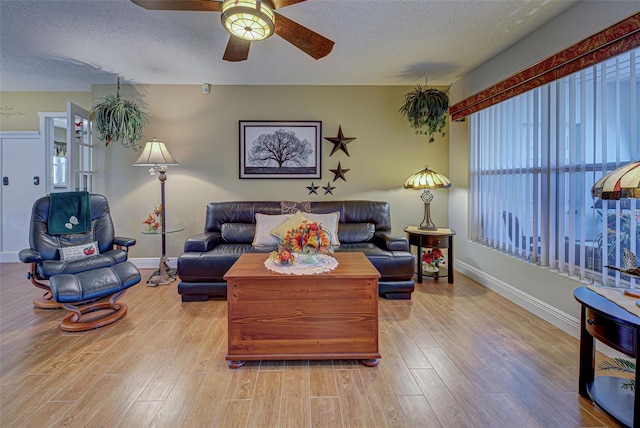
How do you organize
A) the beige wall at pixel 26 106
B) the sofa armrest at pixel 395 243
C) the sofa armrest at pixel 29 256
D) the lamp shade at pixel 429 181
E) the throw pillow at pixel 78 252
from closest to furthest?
the sofa armrest at pixel 29 256 → the throw pillow at pixel 78 252 → the sofa armrest at pixel 395 243 → the lamp shade at pixel 429 181 → the beige wall at pixel 26 106

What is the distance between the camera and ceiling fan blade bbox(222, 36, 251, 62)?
7.29ft

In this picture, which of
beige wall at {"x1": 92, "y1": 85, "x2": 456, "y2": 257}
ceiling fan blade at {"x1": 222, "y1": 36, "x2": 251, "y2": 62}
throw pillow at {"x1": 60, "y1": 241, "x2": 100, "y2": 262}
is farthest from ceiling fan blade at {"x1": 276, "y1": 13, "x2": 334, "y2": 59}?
throw pillow at {"x1": 60, "y1": 241, "x2": 100, "y2": 262}

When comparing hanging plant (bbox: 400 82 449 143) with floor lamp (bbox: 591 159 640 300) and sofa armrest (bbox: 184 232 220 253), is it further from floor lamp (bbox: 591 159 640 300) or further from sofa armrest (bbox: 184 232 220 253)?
sofa armrest (bbox: 184 232 220 253)

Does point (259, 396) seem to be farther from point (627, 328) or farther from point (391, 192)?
point (391, 192)

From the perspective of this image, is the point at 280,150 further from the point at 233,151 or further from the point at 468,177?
the point at 468,177

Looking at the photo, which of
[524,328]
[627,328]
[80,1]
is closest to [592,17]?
[627,328]

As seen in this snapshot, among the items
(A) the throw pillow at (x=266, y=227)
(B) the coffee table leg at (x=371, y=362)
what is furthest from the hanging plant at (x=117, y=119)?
(B) the coffee table leg at (x=371, y=362)

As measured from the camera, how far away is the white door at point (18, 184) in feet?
15.0

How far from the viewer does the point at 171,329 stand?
8.27ft

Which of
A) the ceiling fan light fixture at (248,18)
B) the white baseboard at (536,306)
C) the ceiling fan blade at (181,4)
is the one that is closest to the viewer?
the ceiling fan light fixture at (248,18)

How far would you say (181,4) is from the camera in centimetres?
184

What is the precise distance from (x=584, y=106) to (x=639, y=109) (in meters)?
0.38

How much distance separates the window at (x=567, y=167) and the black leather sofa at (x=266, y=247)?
1151 mm

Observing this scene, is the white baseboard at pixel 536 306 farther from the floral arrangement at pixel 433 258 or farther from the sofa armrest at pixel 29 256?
the sofa armrest at pixel 29 256
